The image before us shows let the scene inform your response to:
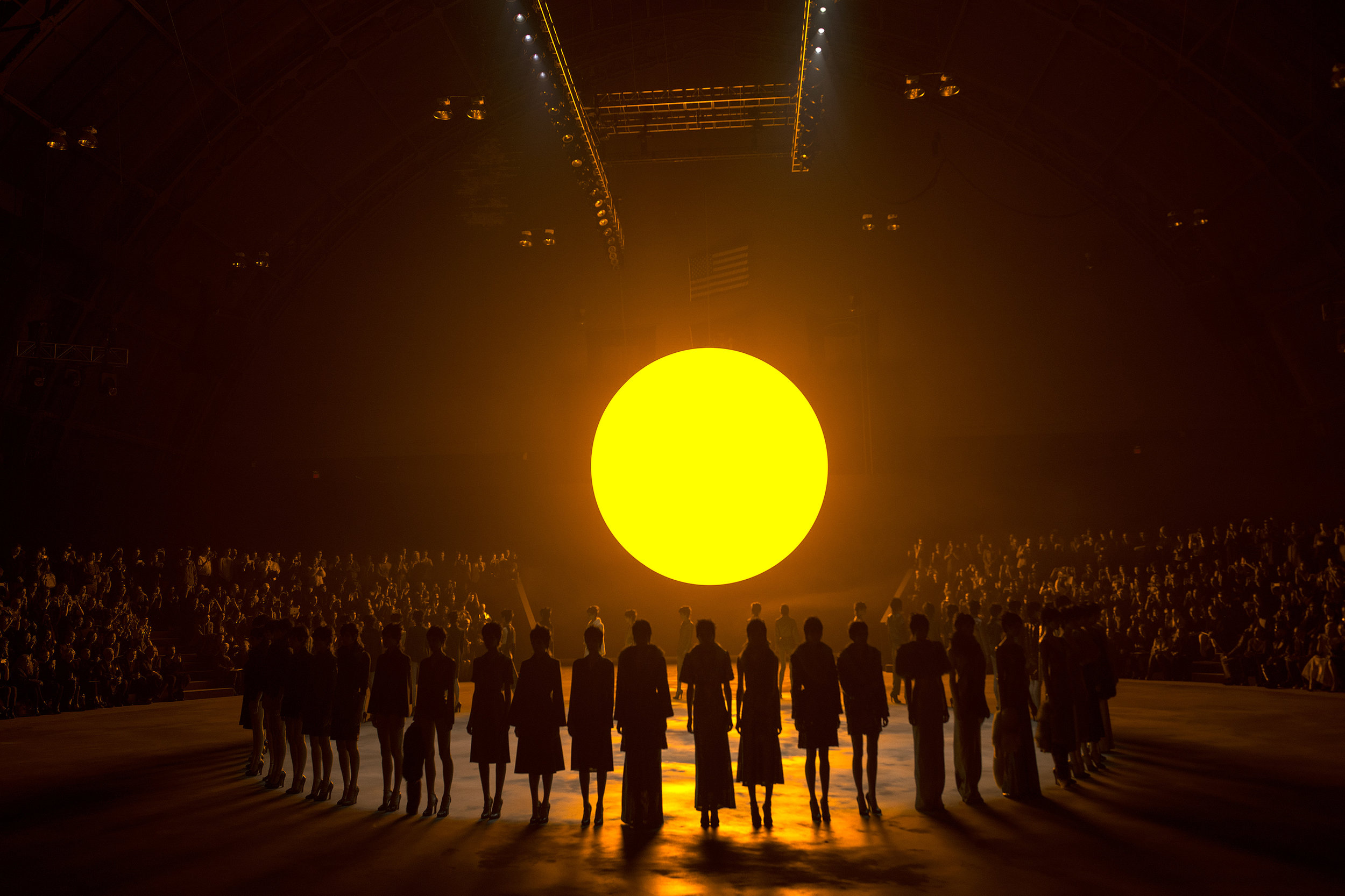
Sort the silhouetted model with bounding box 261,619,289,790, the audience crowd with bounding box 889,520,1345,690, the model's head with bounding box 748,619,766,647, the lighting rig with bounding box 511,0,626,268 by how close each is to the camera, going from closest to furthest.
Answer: the model's head with bounding box 748,619,766,647 → the silhouetted model with bounding box 261,619,289,790 → the audience crowd with bounding box 889,520,1345,690 → the lighting rig with bounding box 511,0,626,268

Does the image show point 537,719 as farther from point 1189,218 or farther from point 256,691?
point 1189,218

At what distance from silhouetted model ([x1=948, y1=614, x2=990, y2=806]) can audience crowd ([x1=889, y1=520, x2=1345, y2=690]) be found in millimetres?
4405

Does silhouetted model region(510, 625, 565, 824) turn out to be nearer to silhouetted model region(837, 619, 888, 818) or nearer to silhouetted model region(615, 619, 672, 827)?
silhouetted model region(615, 619, 672, 827)

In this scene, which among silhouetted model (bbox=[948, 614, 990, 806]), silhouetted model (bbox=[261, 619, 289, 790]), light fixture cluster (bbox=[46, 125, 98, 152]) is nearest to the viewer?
silhouetted model (bbox=[948, 614, 990, 806])

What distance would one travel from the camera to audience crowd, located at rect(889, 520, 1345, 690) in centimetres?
1198

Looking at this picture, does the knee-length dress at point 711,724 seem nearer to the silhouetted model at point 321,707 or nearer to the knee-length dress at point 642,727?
the knee-length dress at point 642,727

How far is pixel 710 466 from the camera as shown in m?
13.2

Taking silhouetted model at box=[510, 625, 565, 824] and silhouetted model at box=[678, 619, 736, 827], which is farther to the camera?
silhouetted model at box=[510, 625, 565, 824]

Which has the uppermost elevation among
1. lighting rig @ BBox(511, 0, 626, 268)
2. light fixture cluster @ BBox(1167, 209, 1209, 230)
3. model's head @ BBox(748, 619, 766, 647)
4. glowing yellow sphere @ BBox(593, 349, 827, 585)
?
lighting rig @ BBox(511, 0, 626, 268)

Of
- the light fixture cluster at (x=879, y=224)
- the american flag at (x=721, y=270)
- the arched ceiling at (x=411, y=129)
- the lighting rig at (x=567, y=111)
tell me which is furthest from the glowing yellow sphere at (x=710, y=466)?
the arched ceiling at (x=411, y=129)

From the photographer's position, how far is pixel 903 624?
11031 mm

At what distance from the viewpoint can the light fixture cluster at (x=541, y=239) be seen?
62.0 feet

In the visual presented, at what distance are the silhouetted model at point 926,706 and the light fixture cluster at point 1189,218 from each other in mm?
11917

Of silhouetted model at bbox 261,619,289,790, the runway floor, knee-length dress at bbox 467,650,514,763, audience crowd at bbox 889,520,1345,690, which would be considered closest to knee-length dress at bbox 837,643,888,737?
the runway floor
